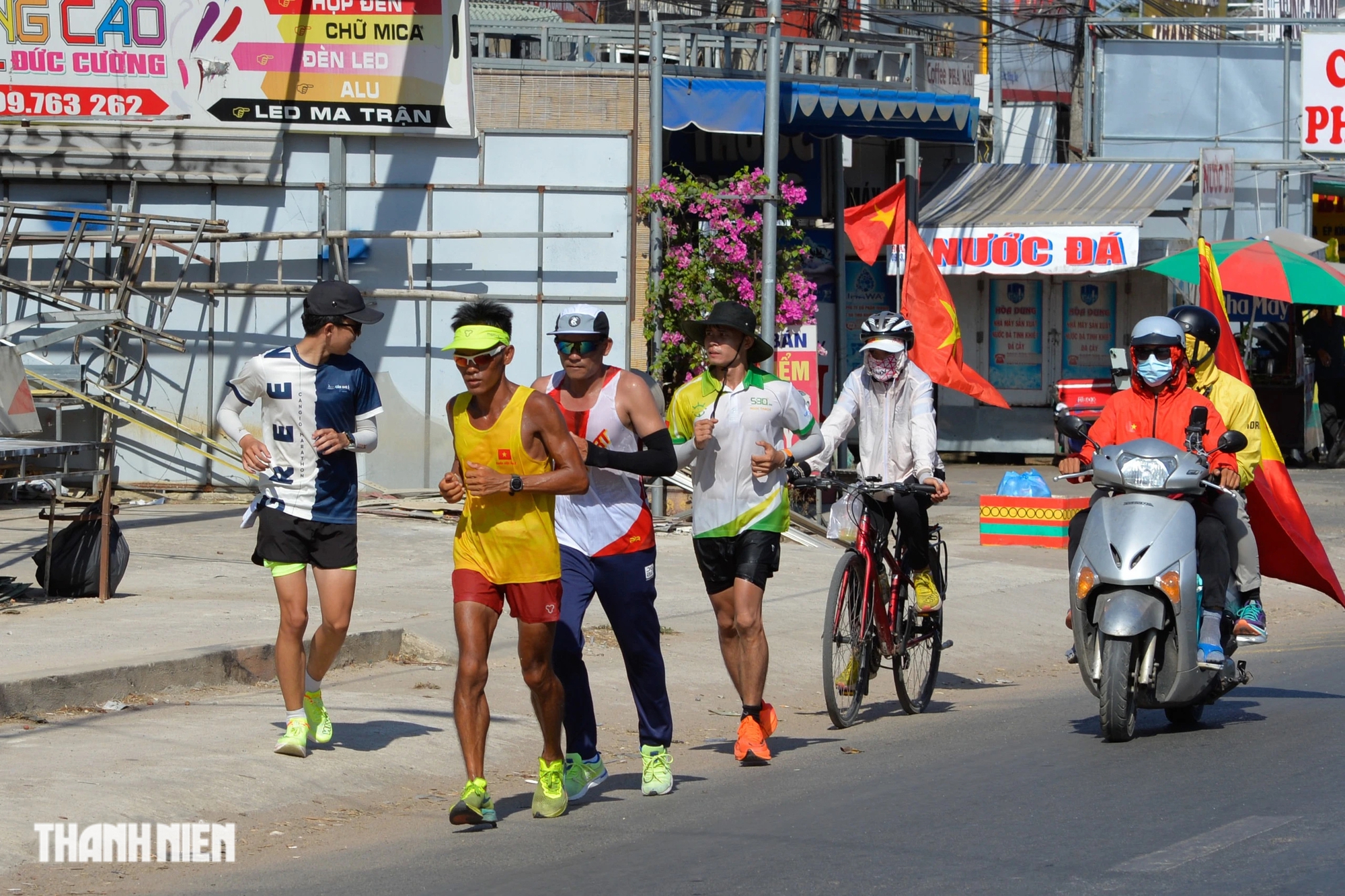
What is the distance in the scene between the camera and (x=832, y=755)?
7469 mm

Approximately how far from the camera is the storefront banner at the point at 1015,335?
75.8 feet

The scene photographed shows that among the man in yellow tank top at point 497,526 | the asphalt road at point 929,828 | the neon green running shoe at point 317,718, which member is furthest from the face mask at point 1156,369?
the neon green running shoe at point 317,718

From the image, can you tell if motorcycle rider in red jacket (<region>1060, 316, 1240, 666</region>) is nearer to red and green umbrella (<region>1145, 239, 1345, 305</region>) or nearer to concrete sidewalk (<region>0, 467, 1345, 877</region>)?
concrete sidewalk (<region>0, 467, 1345, 877</region>)

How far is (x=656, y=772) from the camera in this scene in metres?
6.59

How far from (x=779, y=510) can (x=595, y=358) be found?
124cm

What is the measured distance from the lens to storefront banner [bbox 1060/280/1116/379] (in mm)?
22891

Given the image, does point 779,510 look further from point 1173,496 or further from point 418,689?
point 418,689

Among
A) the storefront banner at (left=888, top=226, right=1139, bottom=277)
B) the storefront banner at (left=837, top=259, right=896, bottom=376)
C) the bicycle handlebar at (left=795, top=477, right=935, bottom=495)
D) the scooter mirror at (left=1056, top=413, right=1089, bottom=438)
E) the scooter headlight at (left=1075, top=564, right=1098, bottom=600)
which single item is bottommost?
the scooter headlight at (left=1075, top=564, right=1098, bottom=600)

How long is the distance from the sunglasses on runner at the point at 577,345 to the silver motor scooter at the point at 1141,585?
2374 mm

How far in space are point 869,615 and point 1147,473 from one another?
1.52m

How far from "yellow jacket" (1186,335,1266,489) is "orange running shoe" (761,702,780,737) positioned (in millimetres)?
2467

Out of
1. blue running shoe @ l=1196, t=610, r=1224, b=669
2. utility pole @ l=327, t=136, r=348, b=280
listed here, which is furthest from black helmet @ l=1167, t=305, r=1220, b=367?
utility pole @ l=327, t=136, r=348, b=280

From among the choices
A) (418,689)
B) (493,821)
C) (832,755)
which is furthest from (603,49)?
(493,821)

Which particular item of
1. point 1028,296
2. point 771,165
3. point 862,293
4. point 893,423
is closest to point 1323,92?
point 1028,296
